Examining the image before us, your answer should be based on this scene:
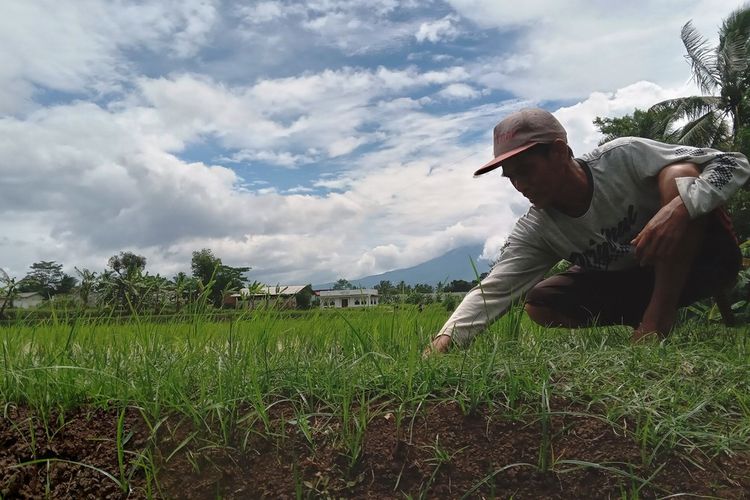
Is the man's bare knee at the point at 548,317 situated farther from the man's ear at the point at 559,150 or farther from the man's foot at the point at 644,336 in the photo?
the man's ear at the point at 559,150

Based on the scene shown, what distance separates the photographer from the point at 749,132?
66.4 feet

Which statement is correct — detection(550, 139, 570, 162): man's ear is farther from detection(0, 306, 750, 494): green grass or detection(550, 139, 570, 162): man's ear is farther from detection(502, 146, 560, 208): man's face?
detection(0, 306, 750, 494): green grass

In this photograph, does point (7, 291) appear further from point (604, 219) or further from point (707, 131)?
point (707, 131)

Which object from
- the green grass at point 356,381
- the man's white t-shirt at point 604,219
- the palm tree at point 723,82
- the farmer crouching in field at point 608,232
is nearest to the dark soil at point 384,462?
the green grass at point 356,381

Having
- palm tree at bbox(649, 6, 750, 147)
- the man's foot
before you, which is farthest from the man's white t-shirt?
palm tree at bbox(649, 6, 750, 147)

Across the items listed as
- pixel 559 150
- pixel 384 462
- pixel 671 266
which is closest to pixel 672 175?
pixel 671 266

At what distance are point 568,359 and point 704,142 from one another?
27.9 meters

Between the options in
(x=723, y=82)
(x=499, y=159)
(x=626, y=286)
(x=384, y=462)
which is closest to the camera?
(x=384, y=462)

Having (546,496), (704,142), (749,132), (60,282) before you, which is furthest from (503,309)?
(704,142)

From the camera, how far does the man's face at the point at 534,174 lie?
257 centimetres

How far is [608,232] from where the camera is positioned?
9.75 ft

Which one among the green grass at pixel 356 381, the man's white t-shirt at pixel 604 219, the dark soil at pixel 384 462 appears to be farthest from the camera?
the man's white t-shirt at pixel 604 219

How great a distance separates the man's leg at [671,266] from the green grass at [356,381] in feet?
1.13

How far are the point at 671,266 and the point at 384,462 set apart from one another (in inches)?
73.3
